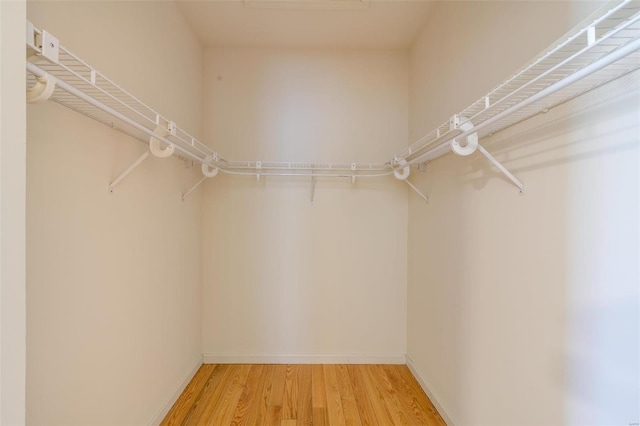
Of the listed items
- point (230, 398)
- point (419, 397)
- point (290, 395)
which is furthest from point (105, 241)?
point (419, 397)

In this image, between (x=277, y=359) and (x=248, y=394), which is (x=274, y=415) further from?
(x=277, y=359)

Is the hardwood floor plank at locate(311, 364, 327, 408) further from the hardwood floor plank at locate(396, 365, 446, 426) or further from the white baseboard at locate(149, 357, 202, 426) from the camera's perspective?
the white baseboard at locate(149, 357, 202, 426)

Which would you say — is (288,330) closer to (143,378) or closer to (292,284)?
(292,284)

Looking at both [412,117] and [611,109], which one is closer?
[611,109]

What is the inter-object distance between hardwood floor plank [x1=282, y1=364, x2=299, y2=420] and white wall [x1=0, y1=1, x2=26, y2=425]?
4.72ft

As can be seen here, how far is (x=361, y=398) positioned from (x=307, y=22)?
8.34ft

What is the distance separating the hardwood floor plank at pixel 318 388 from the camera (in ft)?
5.56

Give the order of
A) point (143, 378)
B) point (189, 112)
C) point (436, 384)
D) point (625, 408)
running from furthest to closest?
point (189, 112), point (436, 384), point (143, 378), point (625, 408)

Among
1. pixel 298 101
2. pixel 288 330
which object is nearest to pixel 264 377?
→ pixel 288 330

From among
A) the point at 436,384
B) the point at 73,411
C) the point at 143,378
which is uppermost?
the point at 73,411

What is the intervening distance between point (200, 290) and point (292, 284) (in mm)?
715

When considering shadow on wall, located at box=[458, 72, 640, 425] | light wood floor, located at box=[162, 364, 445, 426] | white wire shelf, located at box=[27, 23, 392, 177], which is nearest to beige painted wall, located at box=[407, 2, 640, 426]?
shadow on wall, located at box=[458, 72, 640, 425]

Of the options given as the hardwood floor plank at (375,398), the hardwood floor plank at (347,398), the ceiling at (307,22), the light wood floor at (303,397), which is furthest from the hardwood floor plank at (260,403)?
the ceiling at (307,22)

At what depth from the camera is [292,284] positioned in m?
2.17
